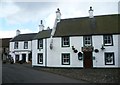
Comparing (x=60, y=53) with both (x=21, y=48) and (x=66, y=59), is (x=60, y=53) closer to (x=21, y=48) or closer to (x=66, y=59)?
(x=66, y=59)

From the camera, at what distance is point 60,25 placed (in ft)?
116

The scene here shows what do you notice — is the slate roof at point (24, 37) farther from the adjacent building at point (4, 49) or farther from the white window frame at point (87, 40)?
the white window frame at point (87, 40)

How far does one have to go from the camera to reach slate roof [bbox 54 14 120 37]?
31609 mm

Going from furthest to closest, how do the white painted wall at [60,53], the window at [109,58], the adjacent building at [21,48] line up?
the adjacent building at [21,48]
the white painted wall at [60,53]
the window at [109,58]

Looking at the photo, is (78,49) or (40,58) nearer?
(78,49)

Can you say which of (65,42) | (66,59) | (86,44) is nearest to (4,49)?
(65,42)

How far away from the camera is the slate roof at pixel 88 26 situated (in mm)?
31609

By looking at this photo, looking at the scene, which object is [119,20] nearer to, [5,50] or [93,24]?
[93,24]

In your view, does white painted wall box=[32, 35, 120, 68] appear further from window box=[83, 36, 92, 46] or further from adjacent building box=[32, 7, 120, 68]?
window box=[83, 36, 92, 46]

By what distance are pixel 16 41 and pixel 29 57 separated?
5.85 meters

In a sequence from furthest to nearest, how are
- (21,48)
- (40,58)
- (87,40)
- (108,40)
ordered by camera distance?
(21,48), (40,58), (87,40), (108,40)

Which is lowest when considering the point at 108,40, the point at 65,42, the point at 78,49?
the point at 78,49

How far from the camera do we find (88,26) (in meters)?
33.2

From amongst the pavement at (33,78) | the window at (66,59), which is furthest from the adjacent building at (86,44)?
the pavement at (33,78)
